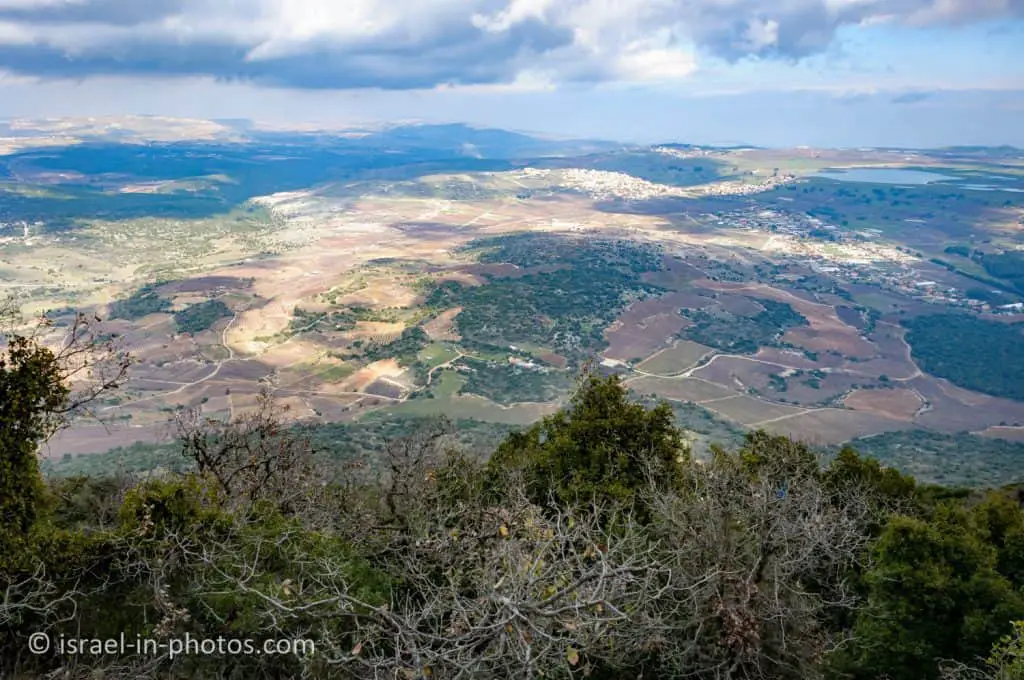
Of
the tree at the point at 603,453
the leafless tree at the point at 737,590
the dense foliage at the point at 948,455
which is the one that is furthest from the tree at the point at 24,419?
the dense foliage at the point at 948,455

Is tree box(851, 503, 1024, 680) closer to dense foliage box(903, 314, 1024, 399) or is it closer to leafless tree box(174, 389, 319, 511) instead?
leafless tree box(174, 389, 319, 511)

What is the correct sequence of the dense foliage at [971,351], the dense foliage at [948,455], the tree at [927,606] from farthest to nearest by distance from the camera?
the dense foliage at [971,351] < the dense foliage at [948,455] < the tree at [927,606]

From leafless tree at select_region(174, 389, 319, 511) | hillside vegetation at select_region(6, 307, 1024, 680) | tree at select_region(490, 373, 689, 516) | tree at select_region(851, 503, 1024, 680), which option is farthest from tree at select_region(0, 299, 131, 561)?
tree at select_region(851, 503, 1024, 680)

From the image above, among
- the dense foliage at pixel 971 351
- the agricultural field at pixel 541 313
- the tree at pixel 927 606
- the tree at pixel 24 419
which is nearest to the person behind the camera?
the tree at pixel 24 419

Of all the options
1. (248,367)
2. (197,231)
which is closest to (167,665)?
(248,367)

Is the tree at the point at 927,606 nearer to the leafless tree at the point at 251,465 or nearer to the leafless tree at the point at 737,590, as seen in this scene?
the leafless tree at the point at 737,590

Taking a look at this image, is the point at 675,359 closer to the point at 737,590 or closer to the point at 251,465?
the point at 251,465

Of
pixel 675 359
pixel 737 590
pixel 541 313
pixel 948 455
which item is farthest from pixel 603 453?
pixel 541 313
